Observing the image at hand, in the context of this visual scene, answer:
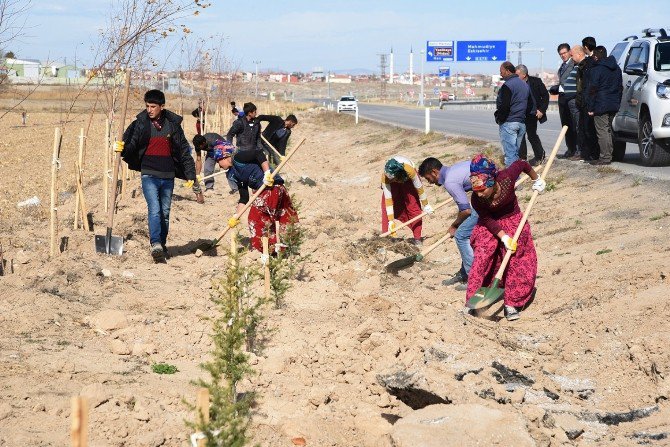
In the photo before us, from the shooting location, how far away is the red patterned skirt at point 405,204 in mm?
11164

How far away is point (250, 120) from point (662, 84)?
18.7 ft

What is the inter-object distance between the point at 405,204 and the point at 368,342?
14.8 feet

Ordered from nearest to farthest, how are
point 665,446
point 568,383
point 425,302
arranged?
point 665,446, point 568,383, point 425,302

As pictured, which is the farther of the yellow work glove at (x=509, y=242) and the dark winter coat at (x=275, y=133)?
the dark winter coat at (x=275, y=133)

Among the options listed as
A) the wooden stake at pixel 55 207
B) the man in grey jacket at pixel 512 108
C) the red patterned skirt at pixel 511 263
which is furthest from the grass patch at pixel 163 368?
the man in grey jacket at pixel 512 108

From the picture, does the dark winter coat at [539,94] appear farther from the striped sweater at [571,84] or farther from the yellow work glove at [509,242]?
the yellow work glove at [509,242]

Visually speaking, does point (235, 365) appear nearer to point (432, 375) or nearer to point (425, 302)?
point (432, 375)

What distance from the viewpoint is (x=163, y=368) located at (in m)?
6.48

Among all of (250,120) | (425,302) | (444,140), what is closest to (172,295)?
(425,302)

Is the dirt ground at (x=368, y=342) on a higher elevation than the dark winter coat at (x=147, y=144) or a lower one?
lower

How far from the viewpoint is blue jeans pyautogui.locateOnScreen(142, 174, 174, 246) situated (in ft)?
34.3

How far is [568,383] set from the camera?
649cm

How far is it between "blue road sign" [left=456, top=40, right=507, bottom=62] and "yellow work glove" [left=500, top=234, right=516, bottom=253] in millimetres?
62842

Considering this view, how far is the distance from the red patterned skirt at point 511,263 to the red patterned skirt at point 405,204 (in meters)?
2.68
